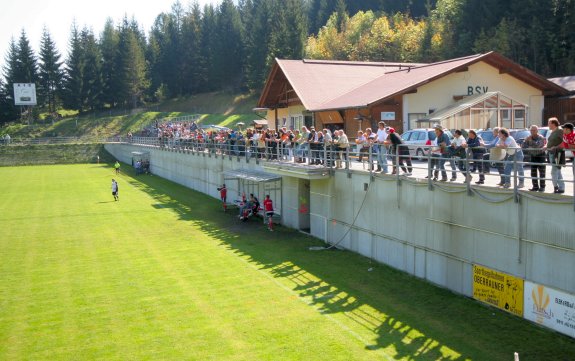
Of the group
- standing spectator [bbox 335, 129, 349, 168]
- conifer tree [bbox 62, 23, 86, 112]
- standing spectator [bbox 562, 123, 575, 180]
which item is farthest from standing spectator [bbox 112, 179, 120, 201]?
conifer tree [bbox 62, 23, 86, 112]

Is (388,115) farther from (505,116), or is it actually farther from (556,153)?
(556,153)

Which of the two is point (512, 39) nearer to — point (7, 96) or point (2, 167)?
point (2, 167)

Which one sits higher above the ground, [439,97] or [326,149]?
[439,97]

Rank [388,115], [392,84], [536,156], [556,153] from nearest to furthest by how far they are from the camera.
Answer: [556,153]
[536,156]
[388,115]
[392,84]

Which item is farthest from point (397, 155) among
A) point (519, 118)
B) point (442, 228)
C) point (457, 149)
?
point (519, 118)

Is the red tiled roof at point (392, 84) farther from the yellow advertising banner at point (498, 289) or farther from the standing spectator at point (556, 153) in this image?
the standing spectator at point (556, 153)

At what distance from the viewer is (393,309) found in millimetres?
15984

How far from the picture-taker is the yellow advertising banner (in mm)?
14664

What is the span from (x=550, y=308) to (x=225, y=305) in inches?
346

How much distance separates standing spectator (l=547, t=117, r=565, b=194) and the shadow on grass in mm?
3479

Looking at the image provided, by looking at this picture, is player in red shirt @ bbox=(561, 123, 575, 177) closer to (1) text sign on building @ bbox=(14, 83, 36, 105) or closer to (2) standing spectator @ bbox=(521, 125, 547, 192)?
(2) standing spectator @ bbox=(521, 125, 547, 192)

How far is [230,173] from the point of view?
1357 inches

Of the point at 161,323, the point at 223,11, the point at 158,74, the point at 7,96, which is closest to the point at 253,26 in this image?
the point at 223,11

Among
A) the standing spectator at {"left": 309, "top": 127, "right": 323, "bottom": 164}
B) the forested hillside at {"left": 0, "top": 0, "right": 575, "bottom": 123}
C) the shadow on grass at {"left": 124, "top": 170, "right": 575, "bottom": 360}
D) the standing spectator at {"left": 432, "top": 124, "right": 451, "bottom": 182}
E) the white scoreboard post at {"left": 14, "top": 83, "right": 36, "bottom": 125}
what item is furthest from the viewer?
the white scoreboard post at {"left": 14, "top": 83, "right": 36, "bottom": 125}
